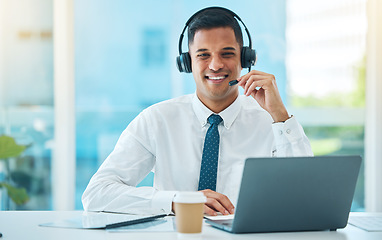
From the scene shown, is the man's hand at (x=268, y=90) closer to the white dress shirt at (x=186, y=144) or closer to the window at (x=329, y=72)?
the white dress shirt at (x=186, y=144)

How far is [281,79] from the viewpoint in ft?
11.6

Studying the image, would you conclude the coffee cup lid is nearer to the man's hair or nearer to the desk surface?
the desk surface

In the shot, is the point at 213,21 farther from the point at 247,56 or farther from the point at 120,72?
the point at 120,72

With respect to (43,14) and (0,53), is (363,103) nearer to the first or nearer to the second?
(43,14)

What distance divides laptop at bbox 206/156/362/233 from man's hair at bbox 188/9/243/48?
3.31 feet

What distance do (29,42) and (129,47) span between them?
0.71 m

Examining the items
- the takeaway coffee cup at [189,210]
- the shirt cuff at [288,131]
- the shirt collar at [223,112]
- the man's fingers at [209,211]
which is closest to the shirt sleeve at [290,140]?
the shirt cuff at [288,131]

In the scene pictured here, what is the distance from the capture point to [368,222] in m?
1.35

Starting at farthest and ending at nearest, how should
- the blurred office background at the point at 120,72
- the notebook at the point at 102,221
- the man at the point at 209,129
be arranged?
1. the blurred office background at the point at 120,72
2. the man at the point at 209,129
3. the notebook at the point at 102,221

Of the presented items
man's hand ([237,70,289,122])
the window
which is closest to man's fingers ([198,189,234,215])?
man's hand ([237,70,289,122])

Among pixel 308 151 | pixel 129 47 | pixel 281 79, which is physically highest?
pixel 129 47

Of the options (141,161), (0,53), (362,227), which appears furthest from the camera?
(0,53)

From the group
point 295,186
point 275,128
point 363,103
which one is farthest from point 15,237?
point 363,103

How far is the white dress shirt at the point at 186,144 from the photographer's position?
1881mm
